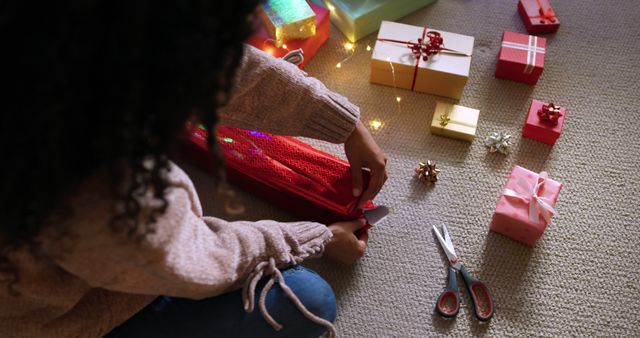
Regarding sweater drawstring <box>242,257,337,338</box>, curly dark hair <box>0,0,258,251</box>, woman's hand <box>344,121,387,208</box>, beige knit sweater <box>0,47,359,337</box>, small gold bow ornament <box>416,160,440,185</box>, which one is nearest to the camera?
curly dark hair <box>0,0,258,251</box>

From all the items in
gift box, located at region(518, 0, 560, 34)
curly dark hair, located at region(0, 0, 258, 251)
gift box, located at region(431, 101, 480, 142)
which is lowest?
gift box, located at region(431, 101, 480, 142)

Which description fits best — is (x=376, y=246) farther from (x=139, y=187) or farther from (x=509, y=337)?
(x=139, y=187)

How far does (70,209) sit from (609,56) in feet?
3.84

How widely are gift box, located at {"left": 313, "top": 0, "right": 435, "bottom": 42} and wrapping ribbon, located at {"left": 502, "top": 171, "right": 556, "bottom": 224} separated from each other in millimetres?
495

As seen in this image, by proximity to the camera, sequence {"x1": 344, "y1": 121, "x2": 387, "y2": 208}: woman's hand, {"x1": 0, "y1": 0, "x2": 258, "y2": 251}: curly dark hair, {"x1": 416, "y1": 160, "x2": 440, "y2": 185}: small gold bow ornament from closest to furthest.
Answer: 1. {"x1": 0, "y1": 0, "x2": 258, "y2": 251}: curly dark hair
2. {"x1": 344, "y1": 121, "x2": 387, "y2": 208}: woman's hand
3. {"x1": 416, "y1": 160, "x2": 440, "y2": 185}: small gold bow ornament

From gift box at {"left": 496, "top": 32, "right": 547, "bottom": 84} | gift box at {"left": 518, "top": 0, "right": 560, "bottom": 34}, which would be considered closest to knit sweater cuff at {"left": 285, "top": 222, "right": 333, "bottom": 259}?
gift box at {"left": 496, "top": 32, "right": 547, "bottom": 84}

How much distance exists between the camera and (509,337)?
0.92 m

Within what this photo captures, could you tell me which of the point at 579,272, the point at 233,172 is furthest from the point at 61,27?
the point at 579,272

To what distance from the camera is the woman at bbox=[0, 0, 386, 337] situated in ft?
1.24

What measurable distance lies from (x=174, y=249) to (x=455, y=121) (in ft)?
2.25

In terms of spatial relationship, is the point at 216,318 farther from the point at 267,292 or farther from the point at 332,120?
the point at 332,120

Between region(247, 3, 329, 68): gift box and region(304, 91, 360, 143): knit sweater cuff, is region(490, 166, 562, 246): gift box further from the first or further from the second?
region(247, 3, 329, 68): gift box

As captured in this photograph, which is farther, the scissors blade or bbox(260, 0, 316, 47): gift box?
bbox(260, 0, 316, 47): gift box

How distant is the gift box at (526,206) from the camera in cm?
94
